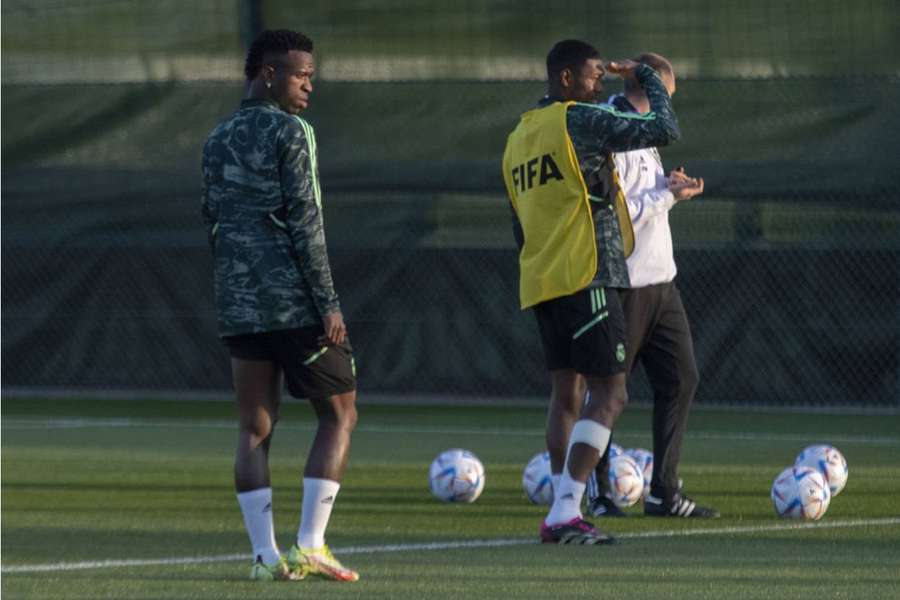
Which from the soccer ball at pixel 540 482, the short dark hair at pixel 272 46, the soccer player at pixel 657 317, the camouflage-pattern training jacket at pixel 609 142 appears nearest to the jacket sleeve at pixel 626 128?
the camouflage-pattern training jacket at pixel 609 142

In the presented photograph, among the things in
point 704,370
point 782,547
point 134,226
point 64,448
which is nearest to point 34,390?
point 134,226

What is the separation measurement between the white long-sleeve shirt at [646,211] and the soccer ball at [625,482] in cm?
90

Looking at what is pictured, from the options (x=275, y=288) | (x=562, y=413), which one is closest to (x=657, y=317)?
(x=562, y=413)

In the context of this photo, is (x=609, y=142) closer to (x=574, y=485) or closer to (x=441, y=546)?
(x=574, y=485)

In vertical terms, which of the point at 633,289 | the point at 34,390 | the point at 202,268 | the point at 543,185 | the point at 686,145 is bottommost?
the point at 34,390

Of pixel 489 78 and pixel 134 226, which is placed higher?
pixel 489 78

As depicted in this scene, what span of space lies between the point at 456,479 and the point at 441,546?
1809 millimetres

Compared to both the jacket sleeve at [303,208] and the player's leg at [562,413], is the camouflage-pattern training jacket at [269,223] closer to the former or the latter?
the jacket sleeve at [303,208]

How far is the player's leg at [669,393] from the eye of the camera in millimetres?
9539

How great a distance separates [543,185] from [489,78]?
328 inches

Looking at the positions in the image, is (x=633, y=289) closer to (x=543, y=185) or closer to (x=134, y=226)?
(x=543, y=185)

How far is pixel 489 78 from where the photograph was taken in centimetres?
1664

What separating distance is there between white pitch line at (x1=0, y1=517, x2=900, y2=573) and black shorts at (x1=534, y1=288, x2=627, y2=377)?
767 millimetres

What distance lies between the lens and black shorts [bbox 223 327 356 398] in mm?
7273
